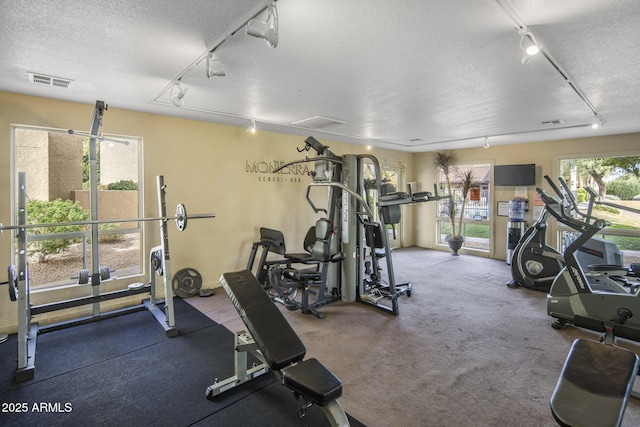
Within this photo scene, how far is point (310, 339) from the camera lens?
3.08 meters

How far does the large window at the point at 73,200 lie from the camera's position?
137 inches

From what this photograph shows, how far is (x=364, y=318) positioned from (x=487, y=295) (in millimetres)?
2021

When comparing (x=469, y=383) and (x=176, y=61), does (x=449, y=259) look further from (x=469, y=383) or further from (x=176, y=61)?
(x=176, y=61)

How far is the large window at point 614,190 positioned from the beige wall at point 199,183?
16.6 feet

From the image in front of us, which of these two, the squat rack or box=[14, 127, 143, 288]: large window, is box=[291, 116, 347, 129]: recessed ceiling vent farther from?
box=[14, 127, 143, 288]: large window

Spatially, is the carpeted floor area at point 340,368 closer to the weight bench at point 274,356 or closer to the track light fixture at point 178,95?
the weight bench at point 274,356

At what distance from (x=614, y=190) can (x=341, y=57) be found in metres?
6.04

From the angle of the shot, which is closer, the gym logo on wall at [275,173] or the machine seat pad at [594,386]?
the machine seat pad at [594,386]

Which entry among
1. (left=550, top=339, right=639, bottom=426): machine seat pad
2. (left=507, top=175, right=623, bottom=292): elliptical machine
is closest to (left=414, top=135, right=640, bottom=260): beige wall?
(left=507, top=175, right=623, bottom=292): elliptical machine

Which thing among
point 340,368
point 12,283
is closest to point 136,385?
point 12,283

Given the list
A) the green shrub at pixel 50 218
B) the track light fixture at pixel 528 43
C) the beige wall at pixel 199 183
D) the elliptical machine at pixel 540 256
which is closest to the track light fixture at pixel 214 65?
the track light fixture at pixel 528 43

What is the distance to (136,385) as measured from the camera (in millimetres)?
2352

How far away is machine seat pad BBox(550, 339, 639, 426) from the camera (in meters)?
A: 1.07

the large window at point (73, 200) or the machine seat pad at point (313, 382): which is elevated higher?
the large window at point (73, 200)
